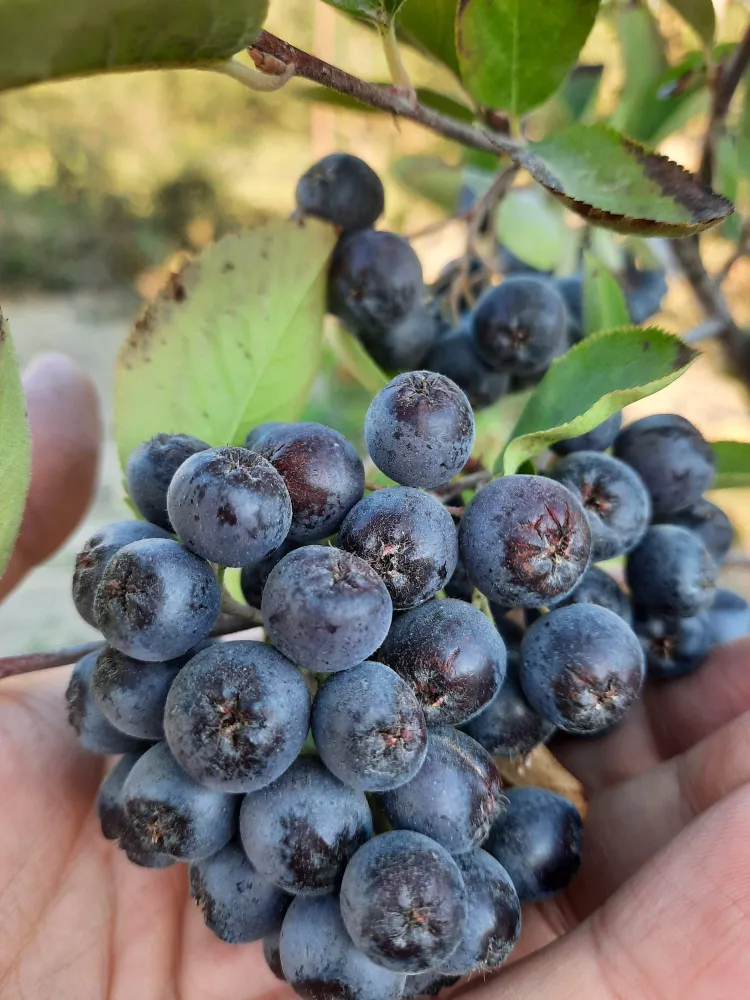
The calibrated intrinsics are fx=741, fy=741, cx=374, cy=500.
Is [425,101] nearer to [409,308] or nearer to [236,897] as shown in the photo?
[409,308]

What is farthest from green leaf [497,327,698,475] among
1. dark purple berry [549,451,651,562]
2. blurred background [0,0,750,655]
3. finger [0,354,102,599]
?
blurred background [0,0,750,655]

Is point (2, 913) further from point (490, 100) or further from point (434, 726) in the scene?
point (490, 100)

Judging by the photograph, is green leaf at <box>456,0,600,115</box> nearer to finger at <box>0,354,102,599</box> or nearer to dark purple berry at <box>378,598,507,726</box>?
dark purple berry at <box>378,598,507,726</box>

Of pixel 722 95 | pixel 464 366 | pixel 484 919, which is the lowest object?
pixel 484 919

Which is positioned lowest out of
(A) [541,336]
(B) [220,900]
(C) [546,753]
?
(B) [220,900]

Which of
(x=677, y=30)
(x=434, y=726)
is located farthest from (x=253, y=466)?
(x=677, y=30)

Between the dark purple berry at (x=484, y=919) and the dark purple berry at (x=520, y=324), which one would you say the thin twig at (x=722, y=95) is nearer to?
the dark purple berry at (x=520, y=324)

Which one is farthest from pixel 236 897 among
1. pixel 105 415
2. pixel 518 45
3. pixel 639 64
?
pixel 105 415
